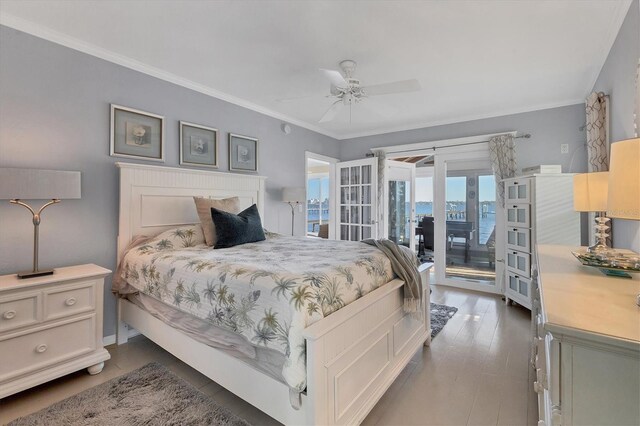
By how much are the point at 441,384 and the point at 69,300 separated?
2668 mm

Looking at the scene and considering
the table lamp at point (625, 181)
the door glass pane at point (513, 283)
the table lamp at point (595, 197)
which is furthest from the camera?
the door glass pane at point (513, 283)

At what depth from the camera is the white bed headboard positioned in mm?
2744

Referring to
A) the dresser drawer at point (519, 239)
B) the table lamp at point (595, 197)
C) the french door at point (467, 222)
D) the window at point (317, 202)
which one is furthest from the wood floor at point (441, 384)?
the window at point (317, 202)

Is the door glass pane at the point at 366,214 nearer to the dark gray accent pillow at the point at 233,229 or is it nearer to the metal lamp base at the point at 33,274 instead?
the dark gray accent pillow at the point at 233,229

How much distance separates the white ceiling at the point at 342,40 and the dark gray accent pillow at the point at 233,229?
1451mm

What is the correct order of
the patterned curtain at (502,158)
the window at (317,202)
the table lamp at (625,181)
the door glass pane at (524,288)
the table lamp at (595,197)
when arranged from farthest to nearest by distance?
the window at (317,202)
the patterned curtain at (502,158)
the door glass pane at (524,288)
the table lamp at (595,197)
the table lamp at (625,181)

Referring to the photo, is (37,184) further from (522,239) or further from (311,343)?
(522,239)

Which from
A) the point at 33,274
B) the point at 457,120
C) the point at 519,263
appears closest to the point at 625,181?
the point at 519,263

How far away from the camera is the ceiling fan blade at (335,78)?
2.36m

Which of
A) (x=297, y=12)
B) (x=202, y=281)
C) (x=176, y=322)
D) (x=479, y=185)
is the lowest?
(x=176, y=322)

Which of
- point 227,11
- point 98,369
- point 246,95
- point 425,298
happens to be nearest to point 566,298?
Answer: point 425,298

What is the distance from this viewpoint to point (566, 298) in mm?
1040

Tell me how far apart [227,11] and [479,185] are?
3.99 m

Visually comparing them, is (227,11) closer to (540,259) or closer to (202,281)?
(202,281)
